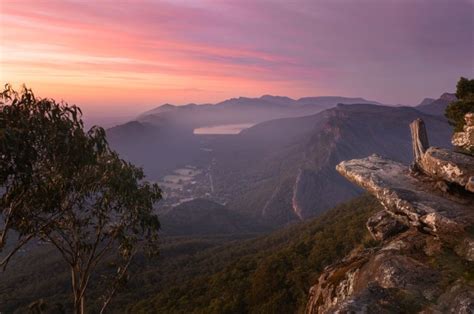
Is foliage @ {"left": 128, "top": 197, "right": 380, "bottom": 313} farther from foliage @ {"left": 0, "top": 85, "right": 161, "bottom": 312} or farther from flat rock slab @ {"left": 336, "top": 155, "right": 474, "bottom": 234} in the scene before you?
foliage @ {"left": 0, "top": 85, "right": 161, "bottom": 312}

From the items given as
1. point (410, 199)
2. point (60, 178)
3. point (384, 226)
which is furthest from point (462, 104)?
point (60, 178)

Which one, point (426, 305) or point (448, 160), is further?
point (448, 160)

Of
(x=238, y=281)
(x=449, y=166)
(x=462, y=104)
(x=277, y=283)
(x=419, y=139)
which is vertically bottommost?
(x=238, y=281)

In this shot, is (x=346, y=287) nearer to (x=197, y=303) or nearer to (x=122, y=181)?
(x=122, y=181)

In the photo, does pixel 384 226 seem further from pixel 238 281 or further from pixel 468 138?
pixel 238 281

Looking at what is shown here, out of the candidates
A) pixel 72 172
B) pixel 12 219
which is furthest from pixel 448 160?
pixel 12 219

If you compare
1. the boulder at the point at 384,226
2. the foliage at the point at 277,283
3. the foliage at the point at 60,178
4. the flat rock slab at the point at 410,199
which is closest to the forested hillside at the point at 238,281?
the foliage at the point at 277,283

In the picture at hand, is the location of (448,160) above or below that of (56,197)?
above

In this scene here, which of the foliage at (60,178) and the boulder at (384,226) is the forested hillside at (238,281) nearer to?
the boulder at (384,226)
